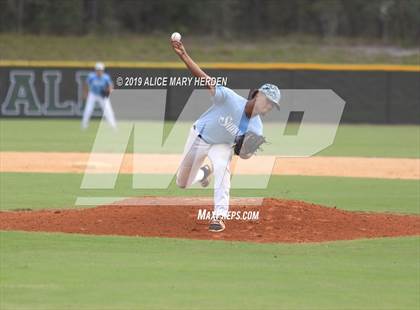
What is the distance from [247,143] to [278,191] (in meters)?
6.79

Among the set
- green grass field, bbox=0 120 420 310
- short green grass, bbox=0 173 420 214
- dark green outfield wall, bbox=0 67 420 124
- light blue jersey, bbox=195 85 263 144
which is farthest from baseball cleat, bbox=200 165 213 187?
dark green outfield wall, bbox=0 67 420 124

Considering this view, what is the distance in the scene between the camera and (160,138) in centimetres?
3372

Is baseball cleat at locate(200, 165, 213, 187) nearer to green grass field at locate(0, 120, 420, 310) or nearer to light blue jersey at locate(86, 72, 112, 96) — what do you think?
green grass field at locate(0, 120, 420, 310)

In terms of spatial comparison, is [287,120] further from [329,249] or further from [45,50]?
[329,249]

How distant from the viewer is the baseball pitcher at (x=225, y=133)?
502 inches

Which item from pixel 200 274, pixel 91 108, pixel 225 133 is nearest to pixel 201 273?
pixel 200 274

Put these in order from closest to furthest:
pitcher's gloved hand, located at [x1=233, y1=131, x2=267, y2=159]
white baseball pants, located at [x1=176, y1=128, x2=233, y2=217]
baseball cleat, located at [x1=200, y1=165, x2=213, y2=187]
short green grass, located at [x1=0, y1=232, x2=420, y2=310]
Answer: short green grass, located at [x1=0, y1=232, x2=420, y2=310] → pitcher's gloved hand, located at [x1=233, y1=131, x2=267, y2=159] → white baseball pants, located at [x1=176, y1=128, x2=233, y2=217] → baseball cleat, located at [x1=200, y1=165, x2=213, y2=187]

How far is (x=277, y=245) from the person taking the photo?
492 inches

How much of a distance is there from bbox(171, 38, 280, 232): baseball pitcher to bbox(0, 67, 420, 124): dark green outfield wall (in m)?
28.3

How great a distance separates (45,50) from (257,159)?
1035 inches

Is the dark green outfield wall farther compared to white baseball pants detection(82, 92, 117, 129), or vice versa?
the dark green outfield wall

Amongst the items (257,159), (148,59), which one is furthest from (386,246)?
(148,59)

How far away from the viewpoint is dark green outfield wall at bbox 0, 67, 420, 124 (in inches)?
1626

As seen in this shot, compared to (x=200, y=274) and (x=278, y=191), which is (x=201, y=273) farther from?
(x=278, y=191)
